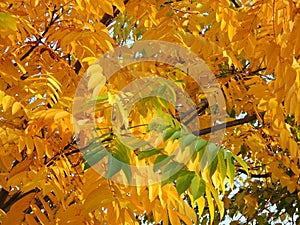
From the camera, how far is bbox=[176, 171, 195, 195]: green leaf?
5.42 ft

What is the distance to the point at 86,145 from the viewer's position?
1976 millimetres

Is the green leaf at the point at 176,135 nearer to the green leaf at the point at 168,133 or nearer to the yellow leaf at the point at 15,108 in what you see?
the green leaf at the point at 168,133

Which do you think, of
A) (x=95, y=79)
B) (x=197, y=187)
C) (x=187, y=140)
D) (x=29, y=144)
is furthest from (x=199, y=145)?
(x=29, y=144)

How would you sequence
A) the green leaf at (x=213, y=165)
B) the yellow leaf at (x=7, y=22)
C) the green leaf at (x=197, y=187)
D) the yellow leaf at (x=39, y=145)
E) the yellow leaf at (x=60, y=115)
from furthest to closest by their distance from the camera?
the yellow leaf at (x=39, y=145) < the yellow leaf at (x=60, y=115) < the green leaf at (x=213, y=165) < the green leaf at (x=197, y=187) < the yellow leaf at (x=7, y=22)

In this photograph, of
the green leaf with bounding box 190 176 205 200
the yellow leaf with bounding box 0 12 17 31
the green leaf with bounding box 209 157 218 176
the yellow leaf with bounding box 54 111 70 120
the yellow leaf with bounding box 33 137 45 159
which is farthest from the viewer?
the yellow leaf with bounding box 33 137 45 159

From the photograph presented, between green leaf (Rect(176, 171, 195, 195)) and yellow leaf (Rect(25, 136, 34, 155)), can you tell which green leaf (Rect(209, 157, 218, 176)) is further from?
yellow leaf (Rect(25, 136, 34, 155))

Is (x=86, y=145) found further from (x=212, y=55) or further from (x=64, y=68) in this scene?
(x=212, y=55)

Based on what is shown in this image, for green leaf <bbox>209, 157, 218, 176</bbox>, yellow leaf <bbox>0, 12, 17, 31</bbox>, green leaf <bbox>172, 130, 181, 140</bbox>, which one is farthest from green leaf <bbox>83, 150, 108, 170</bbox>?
yellow leaf <bbox>0, 12, 17, 31</bbox>

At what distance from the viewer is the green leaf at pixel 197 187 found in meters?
1.64

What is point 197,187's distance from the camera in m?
1.65

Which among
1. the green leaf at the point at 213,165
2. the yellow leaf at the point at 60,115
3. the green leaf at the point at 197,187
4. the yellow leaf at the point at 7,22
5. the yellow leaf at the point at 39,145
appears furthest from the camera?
the yellow leaf at the point at 39,145

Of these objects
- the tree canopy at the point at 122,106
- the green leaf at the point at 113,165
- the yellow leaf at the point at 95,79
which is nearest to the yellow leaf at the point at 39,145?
the tree canopy at the point at 122,106

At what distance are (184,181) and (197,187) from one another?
0.04 meters

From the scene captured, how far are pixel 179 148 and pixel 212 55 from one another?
3.74 feet
